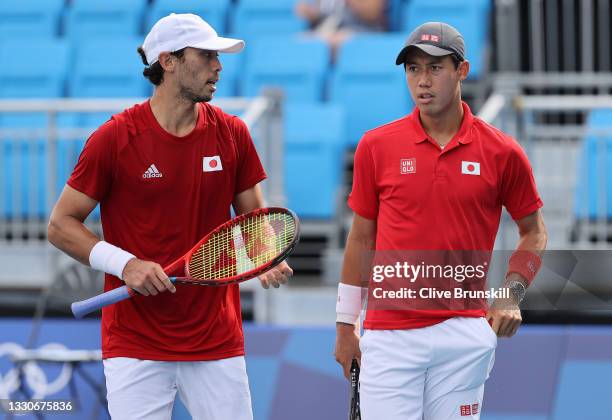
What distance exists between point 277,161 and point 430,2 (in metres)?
3.14

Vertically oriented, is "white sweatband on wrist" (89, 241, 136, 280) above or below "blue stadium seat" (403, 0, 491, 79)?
below

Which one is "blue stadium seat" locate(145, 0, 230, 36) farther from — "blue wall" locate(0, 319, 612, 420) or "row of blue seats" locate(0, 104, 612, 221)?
"blue wall" locate(0, 319, 612, 420)

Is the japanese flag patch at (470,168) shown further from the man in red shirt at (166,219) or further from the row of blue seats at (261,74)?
the row of blue seats at (261,74)

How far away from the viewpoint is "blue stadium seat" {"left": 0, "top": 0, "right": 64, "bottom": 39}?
10.6 m

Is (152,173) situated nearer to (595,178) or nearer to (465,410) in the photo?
(465,410)

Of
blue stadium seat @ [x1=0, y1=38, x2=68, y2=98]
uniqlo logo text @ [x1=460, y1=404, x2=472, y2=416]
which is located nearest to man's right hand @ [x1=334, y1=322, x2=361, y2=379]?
uniqlo logo text @ [x1=460, y1=404, x2=472, y2=416]

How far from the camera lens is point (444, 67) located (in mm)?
4117

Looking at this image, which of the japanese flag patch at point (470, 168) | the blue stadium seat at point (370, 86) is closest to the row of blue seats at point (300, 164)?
the blue stadium seat at point (370, 86)

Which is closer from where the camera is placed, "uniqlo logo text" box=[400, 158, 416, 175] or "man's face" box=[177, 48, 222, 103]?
"uniqlo logo text" box=[400, 158, 416, 175]

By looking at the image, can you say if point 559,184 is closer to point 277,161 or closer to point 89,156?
point 277,161

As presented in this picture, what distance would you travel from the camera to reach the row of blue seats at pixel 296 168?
786cm

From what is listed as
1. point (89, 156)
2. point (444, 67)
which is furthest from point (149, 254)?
point (444, 67)

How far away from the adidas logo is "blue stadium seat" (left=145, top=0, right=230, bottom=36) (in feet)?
19.3

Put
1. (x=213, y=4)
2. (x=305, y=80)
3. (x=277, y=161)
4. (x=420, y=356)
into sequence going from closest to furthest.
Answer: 1. (x=420, y=356)
2. (x=277, y=161)
3. (x=305, y=80)
4. (x=213, y=4)
